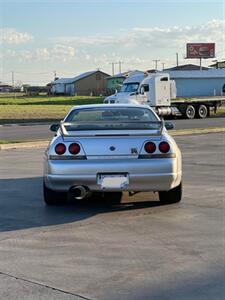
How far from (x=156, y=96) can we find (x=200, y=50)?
241 feet

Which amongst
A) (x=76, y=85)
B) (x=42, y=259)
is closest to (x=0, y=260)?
(x=42, y=259)

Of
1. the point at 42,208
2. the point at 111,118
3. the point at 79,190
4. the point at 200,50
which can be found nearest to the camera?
the point at 79,190

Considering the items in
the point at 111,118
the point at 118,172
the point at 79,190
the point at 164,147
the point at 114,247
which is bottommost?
the point at 114,247

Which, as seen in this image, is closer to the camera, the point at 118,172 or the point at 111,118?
the point at 118,172

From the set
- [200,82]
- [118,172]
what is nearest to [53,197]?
[118,172]

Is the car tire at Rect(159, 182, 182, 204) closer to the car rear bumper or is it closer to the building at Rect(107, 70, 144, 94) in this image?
the car rear bumper

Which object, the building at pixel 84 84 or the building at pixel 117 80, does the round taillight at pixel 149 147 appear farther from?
the building at pixel 84 84

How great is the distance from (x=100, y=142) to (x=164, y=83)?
2969cm

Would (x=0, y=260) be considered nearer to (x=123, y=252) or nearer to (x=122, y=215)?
(x=123, y=252)

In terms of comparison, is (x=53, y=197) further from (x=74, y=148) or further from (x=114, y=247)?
(x=114, y=247)

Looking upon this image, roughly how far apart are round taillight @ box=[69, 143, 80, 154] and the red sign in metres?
102

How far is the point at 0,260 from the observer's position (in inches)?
211

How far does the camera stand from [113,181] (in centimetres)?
721

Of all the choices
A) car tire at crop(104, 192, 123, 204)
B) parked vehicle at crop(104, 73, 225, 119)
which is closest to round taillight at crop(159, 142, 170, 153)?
car tire at crop(104, 192, 123, 204)
